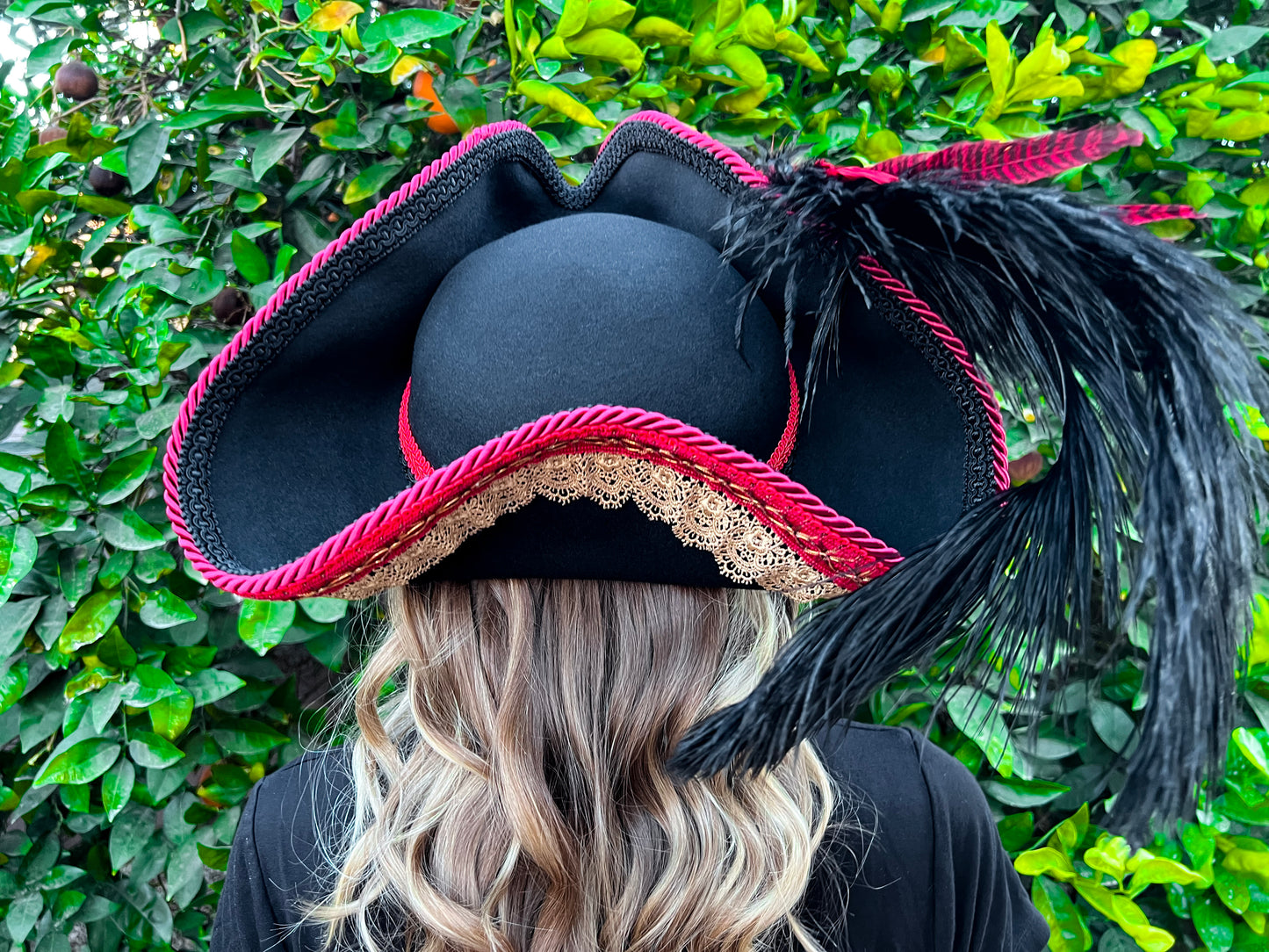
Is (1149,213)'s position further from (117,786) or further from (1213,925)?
(117,786)

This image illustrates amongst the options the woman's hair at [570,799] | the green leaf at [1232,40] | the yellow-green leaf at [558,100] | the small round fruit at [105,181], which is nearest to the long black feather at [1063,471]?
the woman's hair at [570,799]

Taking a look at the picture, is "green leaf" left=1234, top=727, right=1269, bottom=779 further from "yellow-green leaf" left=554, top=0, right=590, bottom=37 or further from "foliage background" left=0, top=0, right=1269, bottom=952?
"yellow-green leaf" left=554, top=0, right=590, bottom=37

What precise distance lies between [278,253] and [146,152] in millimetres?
244

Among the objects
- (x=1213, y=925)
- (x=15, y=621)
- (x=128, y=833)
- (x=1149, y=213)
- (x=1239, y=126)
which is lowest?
(x=1213, y=925)

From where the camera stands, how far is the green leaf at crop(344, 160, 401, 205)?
1.35 metres

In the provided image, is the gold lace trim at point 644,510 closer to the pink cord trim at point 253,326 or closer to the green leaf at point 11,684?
the pink cord trim at point 253,326

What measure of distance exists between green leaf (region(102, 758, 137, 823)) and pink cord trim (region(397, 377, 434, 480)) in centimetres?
80

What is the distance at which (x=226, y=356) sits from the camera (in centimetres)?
89

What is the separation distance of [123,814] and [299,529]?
2.63 feet

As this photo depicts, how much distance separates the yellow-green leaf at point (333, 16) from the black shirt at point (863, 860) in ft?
3.33

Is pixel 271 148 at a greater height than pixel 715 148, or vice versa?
pixel 715 148

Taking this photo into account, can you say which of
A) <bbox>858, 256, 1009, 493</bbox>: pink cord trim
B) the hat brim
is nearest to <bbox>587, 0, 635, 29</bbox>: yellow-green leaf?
the hat brim

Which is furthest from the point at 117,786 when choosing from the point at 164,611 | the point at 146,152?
the point at 146,152

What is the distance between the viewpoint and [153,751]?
130cm
